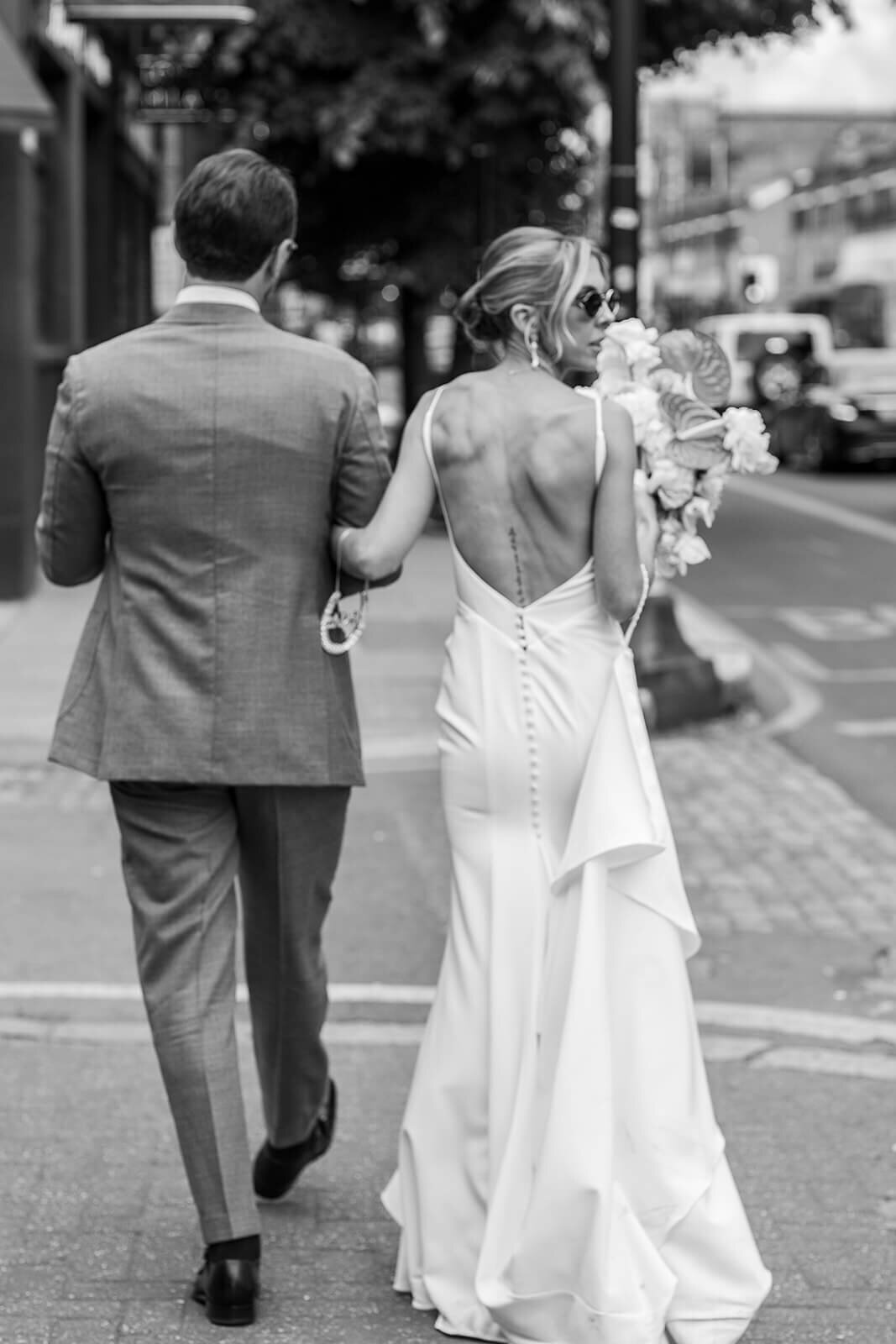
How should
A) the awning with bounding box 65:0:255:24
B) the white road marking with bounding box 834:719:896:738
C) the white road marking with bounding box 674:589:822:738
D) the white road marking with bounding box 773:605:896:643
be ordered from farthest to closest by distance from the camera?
the awning with bounding box 65:0:255:24
the white road marking with bounding box 773:605:896:643
the white road marking with bounding box 674:589:822:738
the white road marking with bounding box 834:719:896:738

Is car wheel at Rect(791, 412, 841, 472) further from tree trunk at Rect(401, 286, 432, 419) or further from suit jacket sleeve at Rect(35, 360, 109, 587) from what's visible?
suit jacket sleeve at Rect(35, 360, 109, 587)

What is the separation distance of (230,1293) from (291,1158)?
1.63 ft

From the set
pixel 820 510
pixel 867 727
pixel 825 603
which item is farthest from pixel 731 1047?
pixel 820 510

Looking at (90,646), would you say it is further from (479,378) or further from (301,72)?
(301,72)

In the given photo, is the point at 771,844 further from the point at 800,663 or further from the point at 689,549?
the point at 800,663

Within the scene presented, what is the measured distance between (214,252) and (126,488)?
1.33 feet

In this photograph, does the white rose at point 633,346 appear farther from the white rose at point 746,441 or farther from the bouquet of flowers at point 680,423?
the white rose at point 746,441

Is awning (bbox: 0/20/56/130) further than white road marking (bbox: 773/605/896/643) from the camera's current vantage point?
No

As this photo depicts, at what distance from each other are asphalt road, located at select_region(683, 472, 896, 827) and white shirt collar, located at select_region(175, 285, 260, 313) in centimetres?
500

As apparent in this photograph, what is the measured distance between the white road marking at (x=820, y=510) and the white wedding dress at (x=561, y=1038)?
50.6 feet

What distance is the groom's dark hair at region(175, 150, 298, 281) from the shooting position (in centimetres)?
358

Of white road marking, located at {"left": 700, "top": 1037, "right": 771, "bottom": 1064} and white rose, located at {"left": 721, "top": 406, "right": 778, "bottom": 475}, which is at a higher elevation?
white rose, located at {"left": 721, "top": 406, "right": 778, "bottom": 475}

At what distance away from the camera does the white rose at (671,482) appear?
3.79 m

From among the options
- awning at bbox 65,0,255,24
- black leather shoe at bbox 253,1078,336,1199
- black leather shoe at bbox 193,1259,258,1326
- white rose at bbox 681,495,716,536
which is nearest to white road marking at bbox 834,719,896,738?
black leather shoe at bbox 253,1078,336,1199
